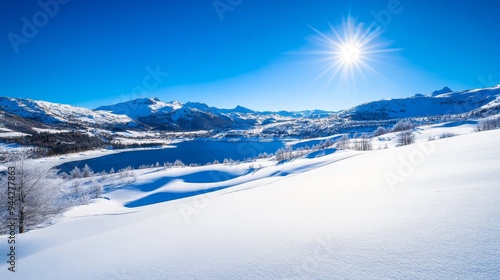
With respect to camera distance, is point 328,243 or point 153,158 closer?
point 328,243

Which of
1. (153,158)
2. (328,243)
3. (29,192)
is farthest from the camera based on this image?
(153,158)

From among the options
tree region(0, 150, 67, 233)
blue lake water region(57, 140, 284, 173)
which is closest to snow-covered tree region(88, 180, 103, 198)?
tree region(0, 150, 67, 233)

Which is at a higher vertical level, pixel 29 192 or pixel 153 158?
pixel 29 192

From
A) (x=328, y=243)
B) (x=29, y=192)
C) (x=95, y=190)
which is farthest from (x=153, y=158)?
(x=328, y=243)

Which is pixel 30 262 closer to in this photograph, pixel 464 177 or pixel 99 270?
pixel 99 270

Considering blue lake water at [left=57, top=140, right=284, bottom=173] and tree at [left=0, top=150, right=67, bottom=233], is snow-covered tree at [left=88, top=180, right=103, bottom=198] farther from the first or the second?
blue lake water at [left=57, top=140, right=284, bottom=173]

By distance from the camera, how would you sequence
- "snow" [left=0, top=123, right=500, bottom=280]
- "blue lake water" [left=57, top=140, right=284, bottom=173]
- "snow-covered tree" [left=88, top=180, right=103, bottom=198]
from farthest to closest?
"blue lake water" [left=57, top=140, right=284, bottom=173] → "snow-covered tree" [left=88, top=180, right=103, bottom=198] → "snow" [left=0, top=123, right=500, bottom=280]

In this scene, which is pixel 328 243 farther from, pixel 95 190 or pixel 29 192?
pixel 95 190

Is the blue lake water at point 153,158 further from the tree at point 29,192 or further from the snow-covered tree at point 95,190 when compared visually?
the tree at point 29,192

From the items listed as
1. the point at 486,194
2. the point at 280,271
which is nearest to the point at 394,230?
the point at 280,271

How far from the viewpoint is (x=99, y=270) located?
147 inches

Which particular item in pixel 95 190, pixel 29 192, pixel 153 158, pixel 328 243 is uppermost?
pixel 328 243

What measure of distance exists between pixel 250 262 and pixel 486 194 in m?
3.92

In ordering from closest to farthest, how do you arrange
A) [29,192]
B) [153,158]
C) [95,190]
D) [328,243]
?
[328,243]
[29,192]
[95,190]
[153,158]
